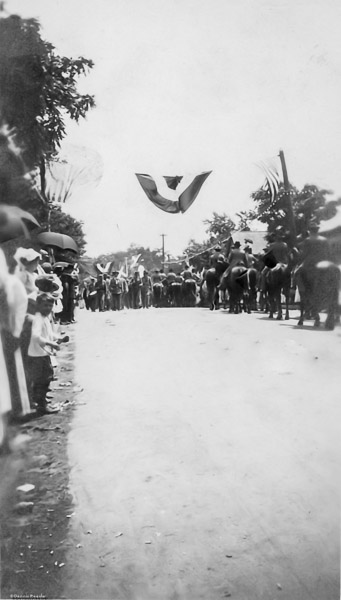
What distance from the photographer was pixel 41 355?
112 inches

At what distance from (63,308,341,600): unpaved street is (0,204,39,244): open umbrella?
24.6 inches

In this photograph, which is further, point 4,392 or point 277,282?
point 277,282

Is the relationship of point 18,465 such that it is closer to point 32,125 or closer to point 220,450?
point 220,450

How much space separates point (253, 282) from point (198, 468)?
1232 millimetres

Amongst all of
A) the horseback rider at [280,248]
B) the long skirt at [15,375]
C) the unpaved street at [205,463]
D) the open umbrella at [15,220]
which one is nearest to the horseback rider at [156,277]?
the unpaved street at [205,463]

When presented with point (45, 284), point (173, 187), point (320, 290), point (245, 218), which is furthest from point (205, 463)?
point (173, 187)

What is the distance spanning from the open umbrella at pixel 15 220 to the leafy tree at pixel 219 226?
0.97 m

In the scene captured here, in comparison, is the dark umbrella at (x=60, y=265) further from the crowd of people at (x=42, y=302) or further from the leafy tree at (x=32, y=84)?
the leafy tree at (x=32, y=84)

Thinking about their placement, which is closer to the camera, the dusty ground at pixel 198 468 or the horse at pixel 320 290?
the dusty ground at pixel 198 468

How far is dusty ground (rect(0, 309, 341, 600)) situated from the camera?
2451 millimetres

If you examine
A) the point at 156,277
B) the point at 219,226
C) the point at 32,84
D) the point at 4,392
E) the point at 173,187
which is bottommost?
the point at 4,392

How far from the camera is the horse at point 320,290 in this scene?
2883 millimetres

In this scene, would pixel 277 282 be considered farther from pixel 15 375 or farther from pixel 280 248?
pixel 15 375

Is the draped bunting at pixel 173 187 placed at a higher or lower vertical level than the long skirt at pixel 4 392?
higher
